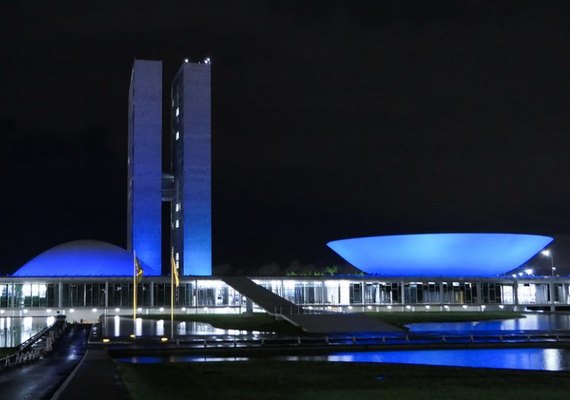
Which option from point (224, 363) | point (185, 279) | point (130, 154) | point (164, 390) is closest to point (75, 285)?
point (185, 279)

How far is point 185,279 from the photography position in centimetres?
7250

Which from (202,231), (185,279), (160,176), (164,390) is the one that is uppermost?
(160,176)

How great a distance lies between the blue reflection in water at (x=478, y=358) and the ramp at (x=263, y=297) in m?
25.0

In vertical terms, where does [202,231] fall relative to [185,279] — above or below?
above

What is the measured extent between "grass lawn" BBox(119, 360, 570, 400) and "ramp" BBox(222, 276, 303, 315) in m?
31.3

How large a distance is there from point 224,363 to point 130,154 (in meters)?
77.0

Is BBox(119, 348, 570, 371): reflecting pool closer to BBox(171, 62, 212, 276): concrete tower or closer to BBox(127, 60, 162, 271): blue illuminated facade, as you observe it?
BBox(171, 62, 212, 276): concrete tower

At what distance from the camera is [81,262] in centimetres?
7969

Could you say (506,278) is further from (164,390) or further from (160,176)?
(164,390)

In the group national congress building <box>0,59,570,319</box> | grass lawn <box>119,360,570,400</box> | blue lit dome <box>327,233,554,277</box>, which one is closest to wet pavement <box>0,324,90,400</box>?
grass lawn <box>119,360,570,400</box>

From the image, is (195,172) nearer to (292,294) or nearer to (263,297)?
(292,294)

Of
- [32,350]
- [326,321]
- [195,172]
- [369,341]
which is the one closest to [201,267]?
[195,172]

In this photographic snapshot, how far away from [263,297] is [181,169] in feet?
117

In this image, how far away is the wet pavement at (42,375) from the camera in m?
18.9
